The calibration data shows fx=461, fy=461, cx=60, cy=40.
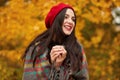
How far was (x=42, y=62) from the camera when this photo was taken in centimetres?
411

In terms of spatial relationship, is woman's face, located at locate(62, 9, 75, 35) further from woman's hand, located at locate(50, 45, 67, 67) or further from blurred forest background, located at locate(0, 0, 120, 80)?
blurred forest background, located at locate(0, 0, 120, 80)

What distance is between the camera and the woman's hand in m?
4.02

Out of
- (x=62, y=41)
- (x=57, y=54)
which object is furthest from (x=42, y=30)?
(x=57, y=54)

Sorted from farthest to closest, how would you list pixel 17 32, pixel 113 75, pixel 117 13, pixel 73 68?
pixel 117 13, pixel 113 75, pixel 17 32, pixel 73 68

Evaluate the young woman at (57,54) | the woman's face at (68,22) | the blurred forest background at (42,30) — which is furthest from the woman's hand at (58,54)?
the blurred forest background at (42,30)

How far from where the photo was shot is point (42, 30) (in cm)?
631

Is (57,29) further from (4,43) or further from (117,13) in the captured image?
(117,13)

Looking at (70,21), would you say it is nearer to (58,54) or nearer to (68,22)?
(68,22)

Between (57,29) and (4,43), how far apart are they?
3838 mm

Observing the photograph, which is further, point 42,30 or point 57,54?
point 42,30

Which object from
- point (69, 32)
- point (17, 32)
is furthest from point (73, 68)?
point (17, 32)

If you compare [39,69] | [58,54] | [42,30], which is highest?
[58,54]

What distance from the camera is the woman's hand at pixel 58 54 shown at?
4.02 metres

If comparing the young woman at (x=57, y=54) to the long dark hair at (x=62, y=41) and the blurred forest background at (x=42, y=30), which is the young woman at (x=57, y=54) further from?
the blurred forest background at (x=42, y=30)
